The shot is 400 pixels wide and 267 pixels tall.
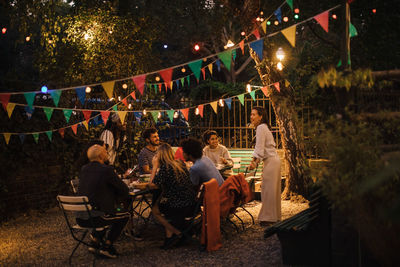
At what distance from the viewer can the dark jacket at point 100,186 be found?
4680mm

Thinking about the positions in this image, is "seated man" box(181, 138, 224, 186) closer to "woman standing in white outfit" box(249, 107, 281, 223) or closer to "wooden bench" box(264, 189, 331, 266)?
"woman standing in white outfit" box(249, 107, 281, 223)

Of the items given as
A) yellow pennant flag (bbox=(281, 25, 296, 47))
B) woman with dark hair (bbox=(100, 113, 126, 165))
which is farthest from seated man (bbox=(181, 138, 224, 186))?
woman with dark hair (bbox=(100, 113, 126, 165))

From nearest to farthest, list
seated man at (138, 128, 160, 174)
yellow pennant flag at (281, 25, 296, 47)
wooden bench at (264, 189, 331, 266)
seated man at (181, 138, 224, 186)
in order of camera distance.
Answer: wooden bench at (264, 189, 331, 266)
yellow pennant flag at (281, 25, 296, 47)
seated man at (181, 138, 224, 186)
seated man at (138, 128, 160, 174)

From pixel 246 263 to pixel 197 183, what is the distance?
3.82ft

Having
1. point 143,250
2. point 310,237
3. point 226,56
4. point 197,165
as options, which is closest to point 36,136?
point 143,250

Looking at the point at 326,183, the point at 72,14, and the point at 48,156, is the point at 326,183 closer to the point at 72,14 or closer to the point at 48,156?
the point at 48,156

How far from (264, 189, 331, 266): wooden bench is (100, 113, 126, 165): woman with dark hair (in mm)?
3696

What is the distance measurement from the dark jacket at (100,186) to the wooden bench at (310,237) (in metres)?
1.74

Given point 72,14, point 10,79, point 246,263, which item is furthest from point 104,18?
point 246,263

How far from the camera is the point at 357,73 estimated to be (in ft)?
10.8

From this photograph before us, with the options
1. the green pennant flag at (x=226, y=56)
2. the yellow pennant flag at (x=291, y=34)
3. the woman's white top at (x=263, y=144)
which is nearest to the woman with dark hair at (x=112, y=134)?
the woman's white top at (x=263, y=144)

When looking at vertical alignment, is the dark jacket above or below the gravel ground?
above

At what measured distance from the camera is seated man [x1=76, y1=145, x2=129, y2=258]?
4.68m

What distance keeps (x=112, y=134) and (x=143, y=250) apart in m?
2.50
